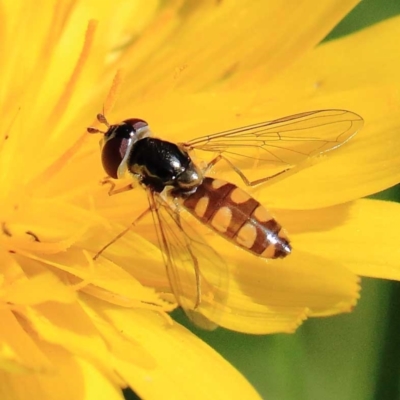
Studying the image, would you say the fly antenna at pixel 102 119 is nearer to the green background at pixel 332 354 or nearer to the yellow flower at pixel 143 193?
the yellow flower at pixel 143 193

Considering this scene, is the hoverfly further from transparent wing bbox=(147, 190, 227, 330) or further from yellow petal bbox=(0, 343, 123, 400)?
yellow petal bbox=(0, 343, 123, 400)

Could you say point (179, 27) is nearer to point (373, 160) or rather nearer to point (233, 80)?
point (233, 80)

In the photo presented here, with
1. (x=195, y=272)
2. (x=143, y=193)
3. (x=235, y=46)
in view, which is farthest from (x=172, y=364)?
(x=235, y=46)

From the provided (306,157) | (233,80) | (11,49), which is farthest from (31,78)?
(306,157)

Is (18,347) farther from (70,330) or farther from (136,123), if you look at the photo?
(136,123)

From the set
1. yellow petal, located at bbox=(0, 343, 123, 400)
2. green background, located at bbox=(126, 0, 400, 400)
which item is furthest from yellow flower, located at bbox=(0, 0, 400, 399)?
green background, located at bbox=(126, 0, 400, 400)

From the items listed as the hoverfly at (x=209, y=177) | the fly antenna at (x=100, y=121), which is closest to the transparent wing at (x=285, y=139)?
the hoverfly at (x=209, y=177)
